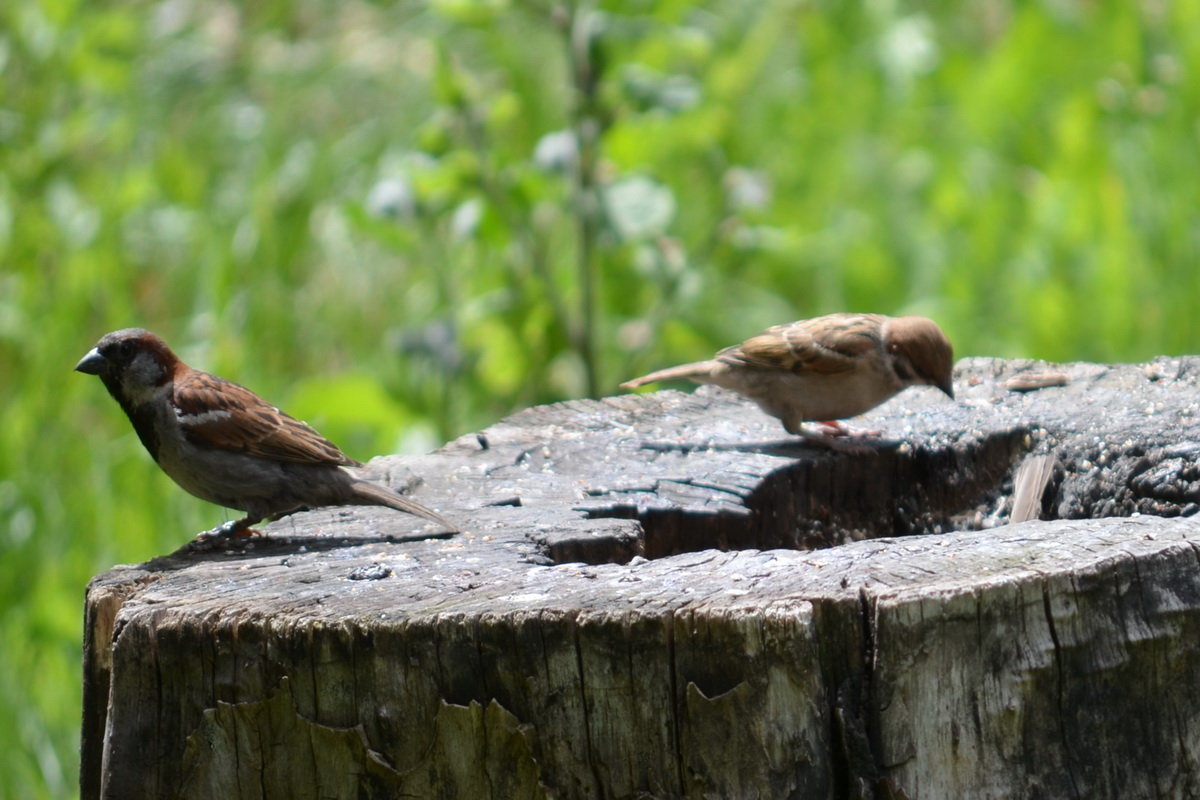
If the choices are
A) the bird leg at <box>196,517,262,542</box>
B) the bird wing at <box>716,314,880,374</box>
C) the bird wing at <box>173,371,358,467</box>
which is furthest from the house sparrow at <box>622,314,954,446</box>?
the bird leg at <box>196,517,262,542</box>

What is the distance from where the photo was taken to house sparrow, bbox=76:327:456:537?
294 centimetres

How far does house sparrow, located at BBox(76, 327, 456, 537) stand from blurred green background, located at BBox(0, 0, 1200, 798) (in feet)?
3.52

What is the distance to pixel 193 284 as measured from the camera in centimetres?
612

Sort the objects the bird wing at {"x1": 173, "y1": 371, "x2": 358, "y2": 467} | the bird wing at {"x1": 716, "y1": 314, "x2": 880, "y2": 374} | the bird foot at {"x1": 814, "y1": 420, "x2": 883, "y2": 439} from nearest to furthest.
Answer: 1. the bird wing at {"x1": 173, "y1": 371, "x2": 358, "y2": 467}
2. the bird foot at {"x1": 814, "y1": 420, "x2": 883, "y2": 439}
3. the bird wing at {"x1": 716, "y1": 314, "x2": 880, "y2": 374}

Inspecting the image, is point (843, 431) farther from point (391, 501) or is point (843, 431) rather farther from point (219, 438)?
point (219, 438)

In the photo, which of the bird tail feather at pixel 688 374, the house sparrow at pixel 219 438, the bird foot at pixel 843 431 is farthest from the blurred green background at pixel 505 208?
the bird foot at pixel 843 431

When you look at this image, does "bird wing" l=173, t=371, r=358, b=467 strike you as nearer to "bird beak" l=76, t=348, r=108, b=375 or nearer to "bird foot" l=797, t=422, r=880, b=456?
"bird beak" l=76, t=348, r=108, b=375

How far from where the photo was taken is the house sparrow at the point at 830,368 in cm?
343

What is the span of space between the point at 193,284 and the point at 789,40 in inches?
130

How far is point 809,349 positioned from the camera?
3.68 m

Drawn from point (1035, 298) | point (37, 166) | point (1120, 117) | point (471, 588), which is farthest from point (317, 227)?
point (471, 588)

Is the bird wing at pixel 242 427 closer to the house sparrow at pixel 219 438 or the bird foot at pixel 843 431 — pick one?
the house sparrow at pixel 219 438

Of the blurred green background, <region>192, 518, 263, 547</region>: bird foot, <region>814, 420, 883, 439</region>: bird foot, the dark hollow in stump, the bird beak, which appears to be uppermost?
the blurred green background

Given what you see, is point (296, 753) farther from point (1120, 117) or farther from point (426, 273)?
point (1120, 117)
